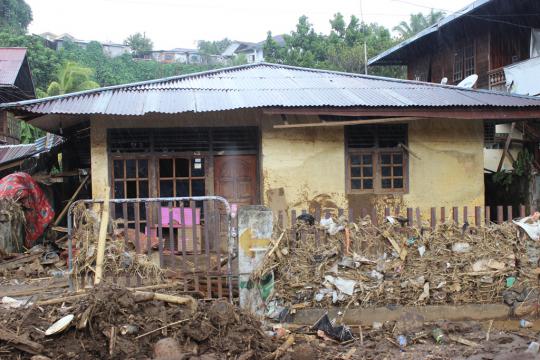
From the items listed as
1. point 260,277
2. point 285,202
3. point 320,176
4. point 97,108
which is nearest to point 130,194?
point 97,108

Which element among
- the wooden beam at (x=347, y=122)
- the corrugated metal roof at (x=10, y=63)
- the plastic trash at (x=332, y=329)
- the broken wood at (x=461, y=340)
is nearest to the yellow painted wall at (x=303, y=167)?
the wooden beam at (x=347, y=122)

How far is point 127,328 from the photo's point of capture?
4371mm

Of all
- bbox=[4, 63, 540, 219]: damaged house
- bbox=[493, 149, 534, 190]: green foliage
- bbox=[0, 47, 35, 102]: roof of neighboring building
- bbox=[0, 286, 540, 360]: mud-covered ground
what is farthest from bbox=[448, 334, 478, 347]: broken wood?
bbox=[0, 47, 35, 102]: roof of neighboring building

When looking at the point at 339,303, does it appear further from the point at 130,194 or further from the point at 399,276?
the point at 130,194

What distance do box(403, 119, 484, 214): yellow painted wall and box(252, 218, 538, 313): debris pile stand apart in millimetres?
3729

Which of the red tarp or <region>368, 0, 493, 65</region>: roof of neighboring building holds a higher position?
<region>368, 0, 493, 65</region>: roof of neighboring building

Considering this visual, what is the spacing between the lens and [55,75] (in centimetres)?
3123

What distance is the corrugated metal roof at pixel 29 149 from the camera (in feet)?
43.0

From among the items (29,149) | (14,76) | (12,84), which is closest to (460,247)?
(29,149)

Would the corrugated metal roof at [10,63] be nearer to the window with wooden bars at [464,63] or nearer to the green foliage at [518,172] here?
the window with wooden bars at [464,63]

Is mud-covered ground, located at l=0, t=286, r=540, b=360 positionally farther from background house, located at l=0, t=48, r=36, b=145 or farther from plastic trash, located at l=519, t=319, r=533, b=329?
background house, located at l=0, t=48, r=36, b=145

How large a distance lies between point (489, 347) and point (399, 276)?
1.25m

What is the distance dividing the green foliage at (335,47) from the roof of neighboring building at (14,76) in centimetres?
1579

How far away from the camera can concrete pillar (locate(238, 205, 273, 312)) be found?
559 centimetres
